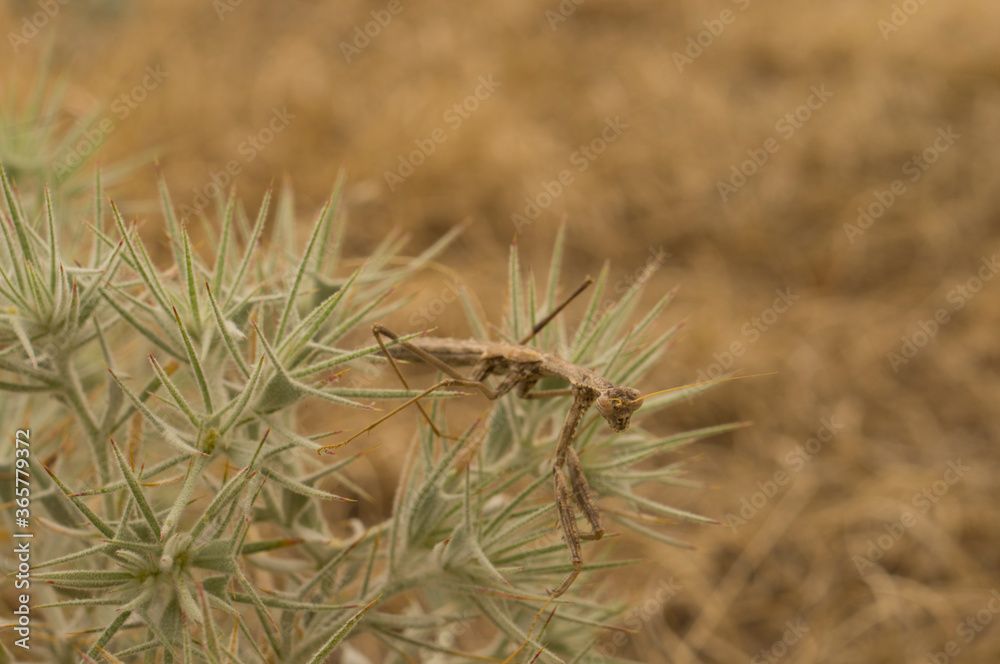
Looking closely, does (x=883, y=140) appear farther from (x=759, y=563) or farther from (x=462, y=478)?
(x=462, y=478)

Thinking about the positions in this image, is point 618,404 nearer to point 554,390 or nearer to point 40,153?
point 554,390

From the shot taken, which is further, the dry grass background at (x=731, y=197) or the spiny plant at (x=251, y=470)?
the dry grass background at (x=731, y=197)

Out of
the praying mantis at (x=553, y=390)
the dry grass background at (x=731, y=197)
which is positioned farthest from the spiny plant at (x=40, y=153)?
the dry grass background at (x=731, y=197)

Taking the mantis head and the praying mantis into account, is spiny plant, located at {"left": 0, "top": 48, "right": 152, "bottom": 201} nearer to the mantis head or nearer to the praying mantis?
the praying mantis

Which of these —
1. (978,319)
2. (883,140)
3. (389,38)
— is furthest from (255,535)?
(389,38)

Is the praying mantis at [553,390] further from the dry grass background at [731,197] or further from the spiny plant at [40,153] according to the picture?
the dry grass background at [731,197]

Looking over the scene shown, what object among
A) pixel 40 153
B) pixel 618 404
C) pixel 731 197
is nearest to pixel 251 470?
pixel 618 404

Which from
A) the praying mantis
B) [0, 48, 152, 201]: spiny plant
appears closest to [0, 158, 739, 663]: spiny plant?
the praying mantis
